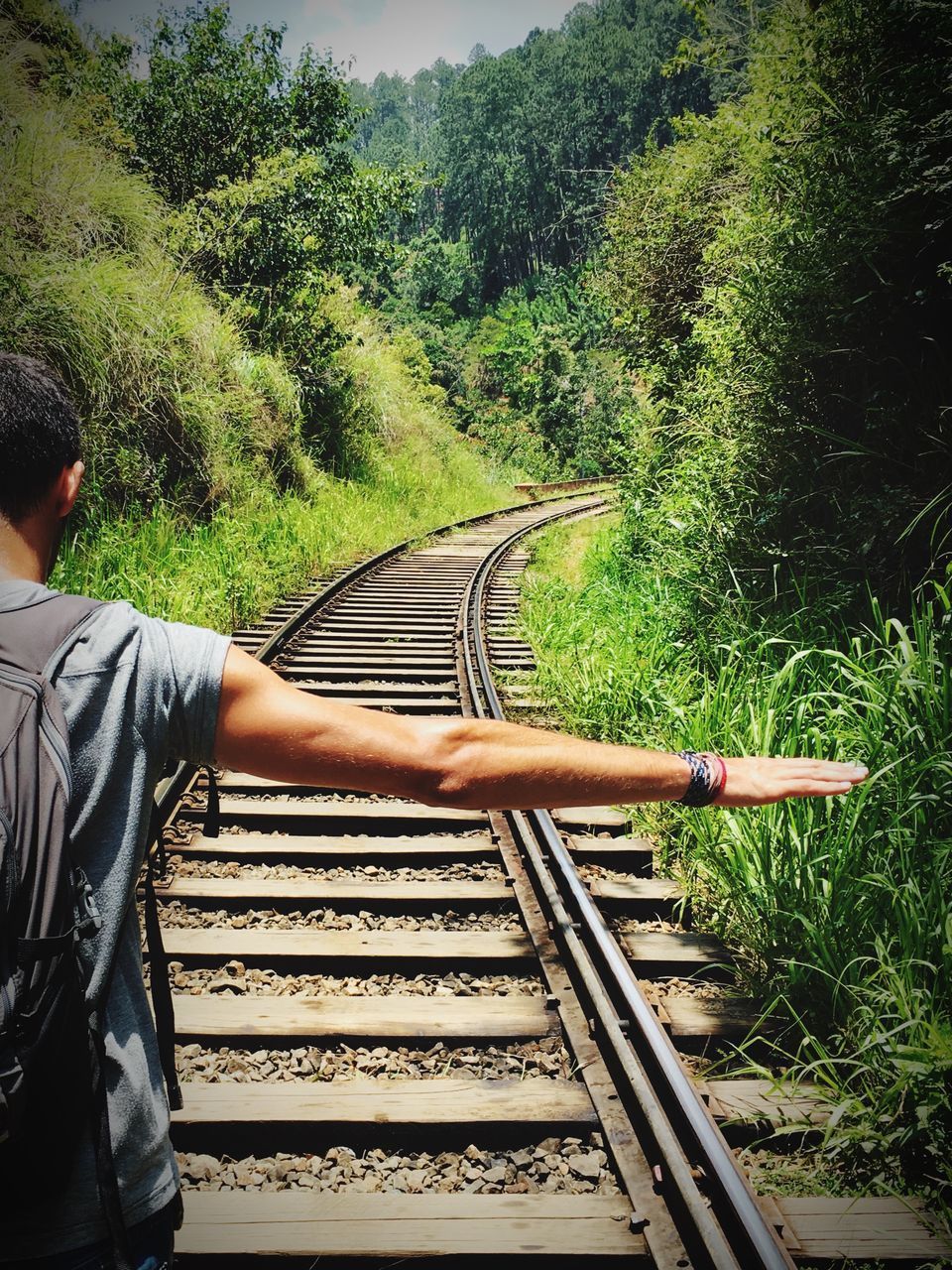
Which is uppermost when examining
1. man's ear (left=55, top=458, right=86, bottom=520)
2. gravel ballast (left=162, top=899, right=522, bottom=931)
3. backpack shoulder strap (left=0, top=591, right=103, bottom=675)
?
man's ear (left=55, top=458, right=86, bottom=520)

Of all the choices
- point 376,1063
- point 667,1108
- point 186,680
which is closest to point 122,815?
point 186,680

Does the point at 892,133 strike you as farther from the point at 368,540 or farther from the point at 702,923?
the point at 368,540

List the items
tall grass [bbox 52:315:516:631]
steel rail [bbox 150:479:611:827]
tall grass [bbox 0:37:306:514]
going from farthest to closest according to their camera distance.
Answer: tall grass [bbox 0:37:306:514] → tall grass [bbox 52:315:516:631] → steel rail [bbox 150:479:611:827]

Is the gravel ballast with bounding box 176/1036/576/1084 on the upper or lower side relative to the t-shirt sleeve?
lower

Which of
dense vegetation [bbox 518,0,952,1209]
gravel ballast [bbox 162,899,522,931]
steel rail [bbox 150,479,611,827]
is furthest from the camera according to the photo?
steel rail [bbox 150,479,611,827]

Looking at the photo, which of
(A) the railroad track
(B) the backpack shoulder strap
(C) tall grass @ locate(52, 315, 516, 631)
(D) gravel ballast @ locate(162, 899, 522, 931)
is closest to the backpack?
(B) the backpack shoulder strap

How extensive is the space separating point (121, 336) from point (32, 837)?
9.05m

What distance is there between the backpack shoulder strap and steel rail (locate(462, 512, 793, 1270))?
6.00ft

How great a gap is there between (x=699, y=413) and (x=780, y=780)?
658 cm

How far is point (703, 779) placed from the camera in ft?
4.38

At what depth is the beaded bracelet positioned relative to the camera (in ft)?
4.33

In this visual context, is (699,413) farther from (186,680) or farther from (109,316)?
(186,680)

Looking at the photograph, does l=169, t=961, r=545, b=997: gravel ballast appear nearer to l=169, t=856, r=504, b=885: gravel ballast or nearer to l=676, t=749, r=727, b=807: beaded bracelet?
l=169, t=856, r=504, b=885: gravel ballast

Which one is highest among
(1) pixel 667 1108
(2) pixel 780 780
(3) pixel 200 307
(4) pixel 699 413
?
(3) pixel 200 307
